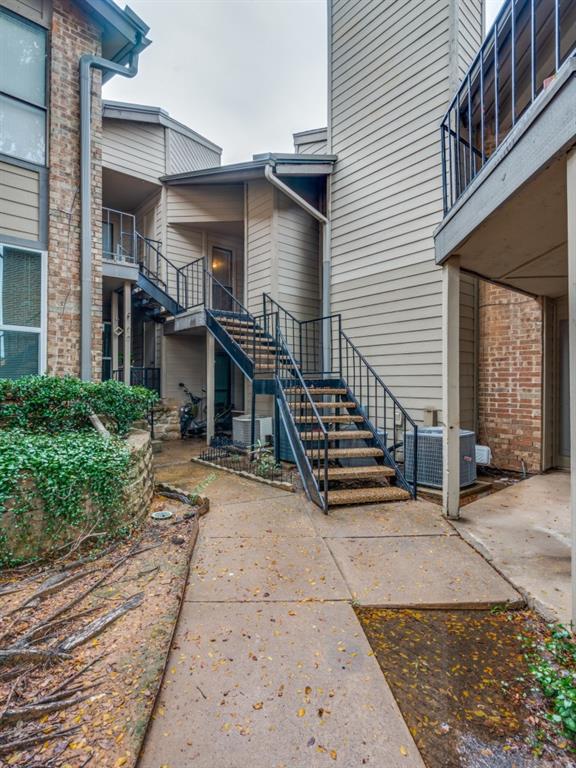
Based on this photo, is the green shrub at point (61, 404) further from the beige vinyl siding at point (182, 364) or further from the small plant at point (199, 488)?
the beige vinyl siding at point (182, 364)

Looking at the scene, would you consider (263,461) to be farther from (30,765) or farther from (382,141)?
(382,141)

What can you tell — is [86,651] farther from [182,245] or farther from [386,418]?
[182,245]

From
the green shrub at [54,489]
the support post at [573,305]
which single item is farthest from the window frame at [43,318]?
the support post at [573,305]

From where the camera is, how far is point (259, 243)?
8.16 meters

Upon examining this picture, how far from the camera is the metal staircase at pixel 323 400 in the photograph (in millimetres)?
4500

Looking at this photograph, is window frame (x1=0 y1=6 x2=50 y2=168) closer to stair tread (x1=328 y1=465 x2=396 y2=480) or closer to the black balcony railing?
the black balcony railing

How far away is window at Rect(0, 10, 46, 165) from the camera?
4.84m

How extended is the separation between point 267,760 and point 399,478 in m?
3.53

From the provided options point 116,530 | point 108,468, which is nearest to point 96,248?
point 108,468

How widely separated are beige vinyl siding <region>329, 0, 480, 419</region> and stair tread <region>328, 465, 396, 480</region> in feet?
4.97

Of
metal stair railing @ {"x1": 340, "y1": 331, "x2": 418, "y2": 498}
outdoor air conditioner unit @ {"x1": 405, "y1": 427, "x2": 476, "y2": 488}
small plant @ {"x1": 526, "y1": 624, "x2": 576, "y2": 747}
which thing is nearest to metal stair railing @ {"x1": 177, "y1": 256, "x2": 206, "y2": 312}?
metal stair railing @ {"x1": 340, "y1": 331, "x2": 418, "y2": 498}

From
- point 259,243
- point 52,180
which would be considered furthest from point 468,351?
point 52,180

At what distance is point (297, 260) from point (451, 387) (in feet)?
16.8

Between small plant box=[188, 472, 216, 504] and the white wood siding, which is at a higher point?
the white wood siding
